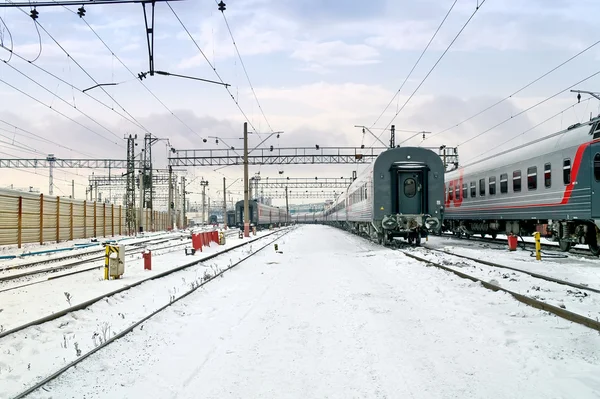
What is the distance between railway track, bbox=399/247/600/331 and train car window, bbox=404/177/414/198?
25.7 feet

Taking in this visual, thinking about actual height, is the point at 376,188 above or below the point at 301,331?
above

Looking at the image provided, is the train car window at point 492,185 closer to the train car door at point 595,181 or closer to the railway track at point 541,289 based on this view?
the train car door at point 595,181

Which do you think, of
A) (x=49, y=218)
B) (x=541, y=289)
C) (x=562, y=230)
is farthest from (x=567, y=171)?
(x=49, y=218)

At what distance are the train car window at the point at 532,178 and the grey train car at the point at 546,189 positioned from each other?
0.11 ft

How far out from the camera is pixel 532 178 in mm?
18719

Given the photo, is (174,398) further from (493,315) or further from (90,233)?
(90,233)

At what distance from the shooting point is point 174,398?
4.32 metres

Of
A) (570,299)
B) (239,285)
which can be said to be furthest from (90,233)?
(570,299)

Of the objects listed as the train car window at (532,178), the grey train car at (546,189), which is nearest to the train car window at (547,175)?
the grey train car at (546,189)

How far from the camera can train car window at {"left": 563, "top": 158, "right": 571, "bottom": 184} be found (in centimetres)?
1595

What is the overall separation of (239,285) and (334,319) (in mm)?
4494

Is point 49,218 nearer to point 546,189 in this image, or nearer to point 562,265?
point 546,189

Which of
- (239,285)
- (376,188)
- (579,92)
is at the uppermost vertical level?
(579,92)

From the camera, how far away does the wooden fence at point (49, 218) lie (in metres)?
24.0
